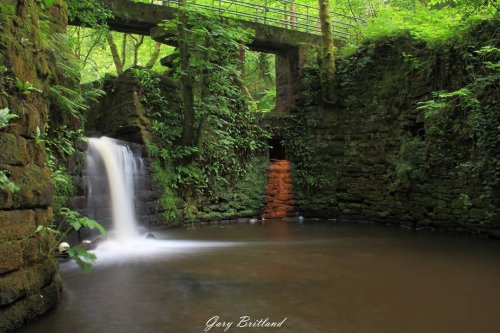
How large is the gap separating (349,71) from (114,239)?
8780 millimetres

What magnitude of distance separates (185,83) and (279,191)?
15.8 feet

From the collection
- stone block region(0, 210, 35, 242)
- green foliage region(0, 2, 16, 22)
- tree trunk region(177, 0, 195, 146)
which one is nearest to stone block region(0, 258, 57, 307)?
stone block region(0, 210, 35, 242)

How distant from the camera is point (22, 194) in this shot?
3361 millimetres

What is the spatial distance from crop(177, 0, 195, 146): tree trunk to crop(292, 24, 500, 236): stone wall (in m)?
4.29

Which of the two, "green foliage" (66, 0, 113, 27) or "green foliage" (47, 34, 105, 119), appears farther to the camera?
"green foliage" (66, 0, 113, 27)

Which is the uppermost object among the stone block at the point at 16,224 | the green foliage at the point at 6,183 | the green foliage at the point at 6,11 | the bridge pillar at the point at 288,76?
the bridge pillar at the point at 288,76

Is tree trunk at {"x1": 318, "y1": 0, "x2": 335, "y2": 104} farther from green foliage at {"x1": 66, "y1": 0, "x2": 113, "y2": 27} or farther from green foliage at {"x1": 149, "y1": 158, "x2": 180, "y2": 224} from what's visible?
green foliage at {"x1": 66, "y1": 0, "x2": 113, "y2": 27}

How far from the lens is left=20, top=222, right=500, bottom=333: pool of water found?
3.72 metres

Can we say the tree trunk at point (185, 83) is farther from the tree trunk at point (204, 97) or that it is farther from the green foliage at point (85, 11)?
the green foliage at point (85, 11)

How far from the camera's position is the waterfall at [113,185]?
809cm

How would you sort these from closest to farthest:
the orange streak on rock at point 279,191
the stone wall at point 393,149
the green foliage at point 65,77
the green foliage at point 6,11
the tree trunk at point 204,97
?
1. the green foliage at point 6,11
2. the green foliage at point 65,77
3. the stone wall at point 393,149
4. the tree trunk at point 204,97
5. the orange streak on rock at point 279,191

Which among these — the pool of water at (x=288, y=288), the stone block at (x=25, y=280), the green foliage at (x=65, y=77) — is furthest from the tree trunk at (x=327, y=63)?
the stone block at (x=25, y=280)

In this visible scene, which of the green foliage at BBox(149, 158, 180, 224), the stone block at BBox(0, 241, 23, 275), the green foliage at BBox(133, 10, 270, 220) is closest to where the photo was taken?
the stone block at BBox(0, 241, 23, 275)

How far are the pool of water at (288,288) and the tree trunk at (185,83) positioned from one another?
3.81 meters
